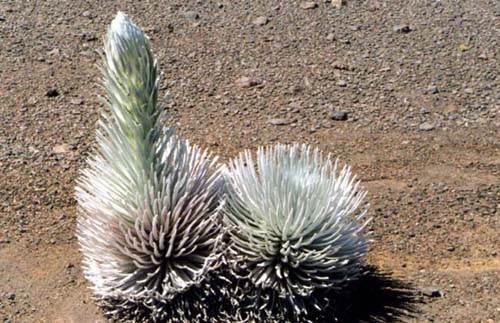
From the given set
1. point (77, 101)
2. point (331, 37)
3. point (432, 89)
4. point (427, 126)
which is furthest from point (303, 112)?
point (77, 101)

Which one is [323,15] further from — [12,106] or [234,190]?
[234,190]

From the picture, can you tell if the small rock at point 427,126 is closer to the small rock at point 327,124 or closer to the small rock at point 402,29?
the small rock at point 327,124

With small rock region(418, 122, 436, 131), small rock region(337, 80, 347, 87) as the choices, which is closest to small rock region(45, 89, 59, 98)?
small rock region(337, 80, 347, 87)

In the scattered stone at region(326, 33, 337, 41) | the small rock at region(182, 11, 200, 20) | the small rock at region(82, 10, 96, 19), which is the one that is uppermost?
the small rock at region(82, 10, 96, 19)

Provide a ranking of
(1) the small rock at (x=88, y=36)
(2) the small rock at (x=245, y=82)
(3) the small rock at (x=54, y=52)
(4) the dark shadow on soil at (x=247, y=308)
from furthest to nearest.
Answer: (1) the small rock at (x=88, y=36) → (3) the small rock at (x=54, y=52) → (2) the small rock at (x=245, y=82) → (4) the dark shadow on soil at (x=247, y=308)

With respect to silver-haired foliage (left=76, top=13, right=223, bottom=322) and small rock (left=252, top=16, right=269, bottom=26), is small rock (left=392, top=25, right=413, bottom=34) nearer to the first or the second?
small rock (left=252, top=16, right=269, bottom=26)

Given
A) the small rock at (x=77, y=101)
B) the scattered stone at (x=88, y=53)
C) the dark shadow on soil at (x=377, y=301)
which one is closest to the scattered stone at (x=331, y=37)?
the scattered stone at (x=88, y=53)
